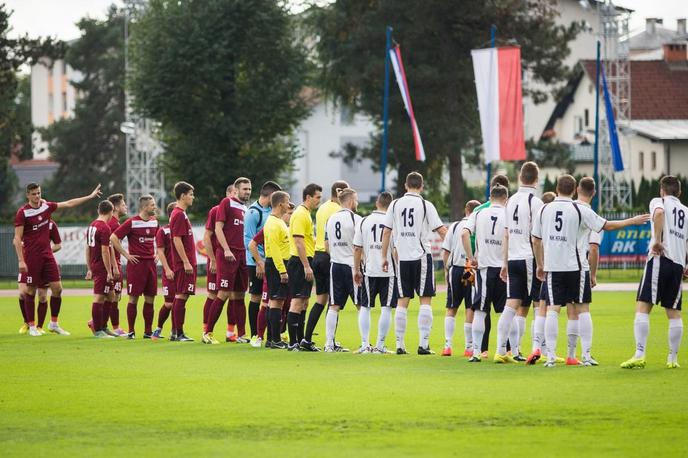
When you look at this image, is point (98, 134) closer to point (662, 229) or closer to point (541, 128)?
point (541, 128)

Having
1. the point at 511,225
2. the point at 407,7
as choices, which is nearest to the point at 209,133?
the point at 407,7

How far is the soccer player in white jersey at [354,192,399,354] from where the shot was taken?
17625 mm

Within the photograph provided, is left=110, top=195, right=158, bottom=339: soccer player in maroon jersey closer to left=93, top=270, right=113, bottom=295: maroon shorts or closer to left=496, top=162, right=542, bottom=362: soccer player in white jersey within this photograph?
left=93, top=270, right=113, bottom=295: maroon shorts

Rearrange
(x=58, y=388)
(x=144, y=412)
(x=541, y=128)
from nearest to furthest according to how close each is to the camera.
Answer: (x=144, y=412)
(x=58, y=388)
(x=541, y=128)

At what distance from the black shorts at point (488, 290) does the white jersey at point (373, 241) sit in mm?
1499

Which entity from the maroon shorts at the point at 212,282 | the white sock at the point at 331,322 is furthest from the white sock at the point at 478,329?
the maroon shorts at the point at 212,282

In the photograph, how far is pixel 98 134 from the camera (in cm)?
9031

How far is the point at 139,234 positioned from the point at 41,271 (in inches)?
91.7

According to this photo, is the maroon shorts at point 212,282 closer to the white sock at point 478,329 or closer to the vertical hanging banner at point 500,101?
the white sock at point 478,329

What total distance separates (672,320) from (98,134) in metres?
78.2

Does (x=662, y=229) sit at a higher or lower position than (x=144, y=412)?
higher

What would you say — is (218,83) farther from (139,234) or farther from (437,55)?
(139,234)

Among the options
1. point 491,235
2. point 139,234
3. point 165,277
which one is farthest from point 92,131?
point 491,235

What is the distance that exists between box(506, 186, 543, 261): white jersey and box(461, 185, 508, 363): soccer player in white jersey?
448mm
